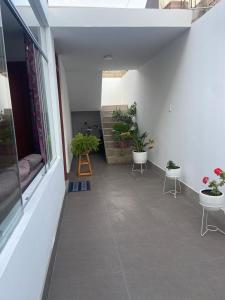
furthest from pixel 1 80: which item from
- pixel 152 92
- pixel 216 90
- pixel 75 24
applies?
pixel 152 92

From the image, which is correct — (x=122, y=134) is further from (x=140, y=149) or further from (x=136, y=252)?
(x=136, y=252)

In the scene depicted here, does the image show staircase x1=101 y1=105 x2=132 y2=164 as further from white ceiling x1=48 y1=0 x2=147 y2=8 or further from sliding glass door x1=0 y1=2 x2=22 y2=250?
sliding glass door x1=0 y1=2 x2=22 y2=250

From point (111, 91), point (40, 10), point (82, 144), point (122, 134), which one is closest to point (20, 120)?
point (82, 144)

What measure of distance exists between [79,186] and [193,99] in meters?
2.43

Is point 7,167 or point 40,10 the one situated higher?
point 40,10

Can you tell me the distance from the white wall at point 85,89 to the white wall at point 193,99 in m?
1.91

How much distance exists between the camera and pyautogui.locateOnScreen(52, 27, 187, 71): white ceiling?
346cm

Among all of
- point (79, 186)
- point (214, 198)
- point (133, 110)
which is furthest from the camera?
point (133, 110)

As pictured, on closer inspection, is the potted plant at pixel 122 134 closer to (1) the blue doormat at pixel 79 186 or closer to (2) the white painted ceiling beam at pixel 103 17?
(1) the blue doormat at pixel 79 186

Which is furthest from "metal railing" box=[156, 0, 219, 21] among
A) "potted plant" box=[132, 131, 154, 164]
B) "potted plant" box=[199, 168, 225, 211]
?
"potted plant" box=[132, 131, 154, 164]

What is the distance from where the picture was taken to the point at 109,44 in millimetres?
4023

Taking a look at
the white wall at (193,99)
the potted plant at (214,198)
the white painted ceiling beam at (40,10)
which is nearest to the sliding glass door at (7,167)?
the white painted ceiling beam at (40,10)

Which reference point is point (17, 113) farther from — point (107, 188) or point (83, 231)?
point (83, 231)

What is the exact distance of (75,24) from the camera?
3205 mm
